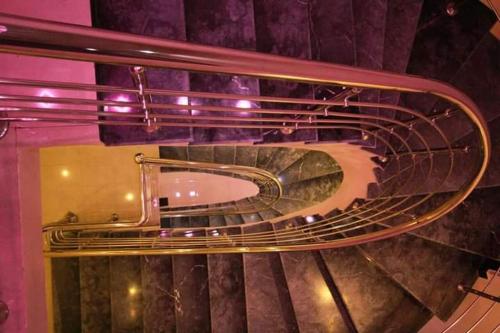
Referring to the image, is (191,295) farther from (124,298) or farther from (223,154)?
(223,154)

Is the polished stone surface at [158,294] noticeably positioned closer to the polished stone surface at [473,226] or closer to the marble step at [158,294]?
the marble step at [158,294]

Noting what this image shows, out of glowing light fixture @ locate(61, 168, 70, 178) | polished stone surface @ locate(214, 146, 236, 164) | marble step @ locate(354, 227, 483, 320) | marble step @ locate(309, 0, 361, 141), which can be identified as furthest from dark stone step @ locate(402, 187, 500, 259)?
glowing light fixture @ locate(61, 168, 70, 178)

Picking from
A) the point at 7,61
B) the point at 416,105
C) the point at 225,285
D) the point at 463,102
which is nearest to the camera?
the point at 463,102

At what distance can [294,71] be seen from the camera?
936mm

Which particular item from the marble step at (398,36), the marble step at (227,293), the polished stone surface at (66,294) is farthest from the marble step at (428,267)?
the polished stone surface at (66,294)

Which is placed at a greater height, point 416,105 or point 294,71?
point 416,105

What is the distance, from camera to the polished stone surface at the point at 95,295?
137 inches

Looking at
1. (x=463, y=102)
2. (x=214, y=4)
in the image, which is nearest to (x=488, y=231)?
(x=463, y=102)

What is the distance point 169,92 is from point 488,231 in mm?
2961

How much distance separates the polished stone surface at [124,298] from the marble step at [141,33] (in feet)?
6.74

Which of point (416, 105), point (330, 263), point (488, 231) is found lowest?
point (330, 263)

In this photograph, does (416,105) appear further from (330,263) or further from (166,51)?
(166,51)

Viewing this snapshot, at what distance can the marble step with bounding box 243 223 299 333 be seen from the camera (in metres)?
3.43

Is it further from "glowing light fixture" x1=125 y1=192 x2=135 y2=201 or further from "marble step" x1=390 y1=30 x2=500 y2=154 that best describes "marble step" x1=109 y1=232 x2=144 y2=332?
"marble step" x1=390 y1=30 x2=500 y2=154
